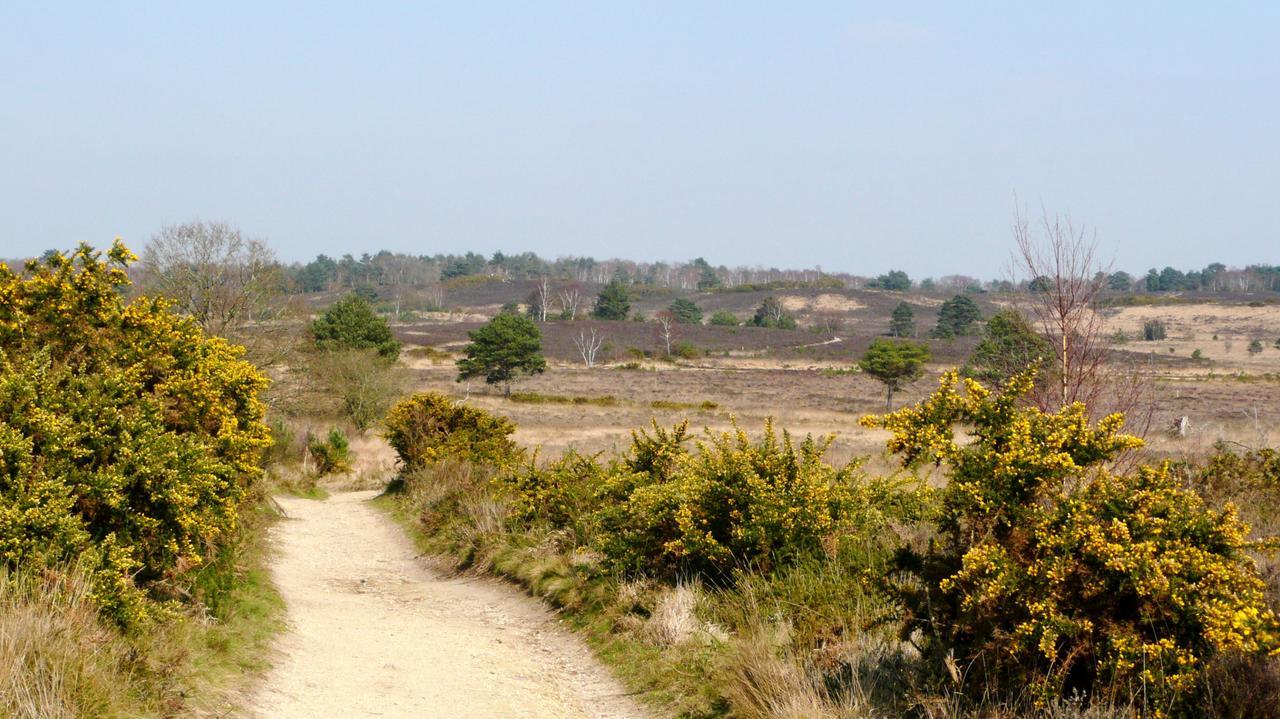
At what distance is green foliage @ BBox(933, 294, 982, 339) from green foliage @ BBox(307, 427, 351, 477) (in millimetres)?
95801

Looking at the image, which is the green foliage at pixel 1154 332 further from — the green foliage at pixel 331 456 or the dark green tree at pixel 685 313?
the green foliage at pixel 331 456

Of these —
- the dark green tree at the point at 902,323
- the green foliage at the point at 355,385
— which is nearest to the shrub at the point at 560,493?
the green foliage at the point at 355,385

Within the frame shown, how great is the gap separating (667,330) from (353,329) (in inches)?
2430

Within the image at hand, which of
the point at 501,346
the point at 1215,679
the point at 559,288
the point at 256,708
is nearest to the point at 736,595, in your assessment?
the point at 256,708

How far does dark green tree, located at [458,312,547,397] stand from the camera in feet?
212

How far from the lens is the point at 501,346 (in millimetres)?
64812

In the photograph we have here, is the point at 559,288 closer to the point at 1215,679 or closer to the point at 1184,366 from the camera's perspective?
the point at 1184,366

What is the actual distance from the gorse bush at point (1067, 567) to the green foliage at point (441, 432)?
14444mm

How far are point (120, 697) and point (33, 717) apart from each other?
762 millimetres

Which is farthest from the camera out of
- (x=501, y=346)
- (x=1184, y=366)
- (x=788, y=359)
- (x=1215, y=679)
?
(x=788, y=359)

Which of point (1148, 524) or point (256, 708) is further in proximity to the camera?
point (256, 708)

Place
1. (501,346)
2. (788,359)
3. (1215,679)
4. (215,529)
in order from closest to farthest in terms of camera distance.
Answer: (1215,679) < (215,529) < (501,346) < (788,359)

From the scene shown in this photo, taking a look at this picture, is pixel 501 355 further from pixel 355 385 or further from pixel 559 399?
pixel 355 385

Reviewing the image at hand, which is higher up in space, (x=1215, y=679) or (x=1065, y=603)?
(x=1065, y=603)
